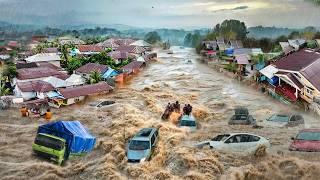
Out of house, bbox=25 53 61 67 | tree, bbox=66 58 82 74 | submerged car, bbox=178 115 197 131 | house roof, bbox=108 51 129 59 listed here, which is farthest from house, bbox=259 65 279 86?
house, bbox=25 53 61 67

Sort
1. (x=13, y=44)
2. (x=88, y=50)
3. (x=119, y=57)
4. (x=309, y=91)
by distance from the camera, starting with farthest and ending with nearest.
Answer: (x=13, y=44) → (x=88, y=50) → (x=119, y=57) → (x=309, y=91)

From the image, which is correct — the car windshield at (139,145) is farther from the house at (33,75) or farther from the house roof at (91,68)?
the house roof at (91,68)

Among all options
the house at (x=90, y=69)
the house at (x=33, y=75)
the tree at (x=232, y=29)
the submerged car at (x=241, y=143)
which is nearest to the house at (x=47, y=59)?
the house at (x=90, y=69)

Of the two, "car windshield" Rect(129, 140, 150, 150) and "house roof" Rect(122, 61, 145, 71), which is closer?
"car windshield" Rect(129, 140, 150, 150)

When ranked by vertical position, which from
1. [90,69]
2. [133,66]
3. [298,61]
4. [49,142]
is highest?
[298,61]

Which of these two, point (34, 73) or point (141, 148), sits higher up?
point (34, 73)

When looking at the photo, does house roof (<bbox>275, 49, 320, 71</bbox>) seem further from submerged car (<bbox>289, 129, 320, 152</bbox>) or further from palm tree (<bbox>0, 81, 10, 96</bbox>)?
palm tree (<bbox>0, 81, 10, 96</bbox>)

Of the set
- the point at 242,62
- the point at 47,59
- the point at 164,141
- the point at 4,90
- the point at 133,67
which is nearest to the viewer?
the point at 164,141

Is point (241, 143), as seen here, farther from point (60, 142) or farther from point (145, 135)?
point (60, 142)

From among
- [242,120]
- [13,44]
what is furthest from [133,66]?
[13,44]
